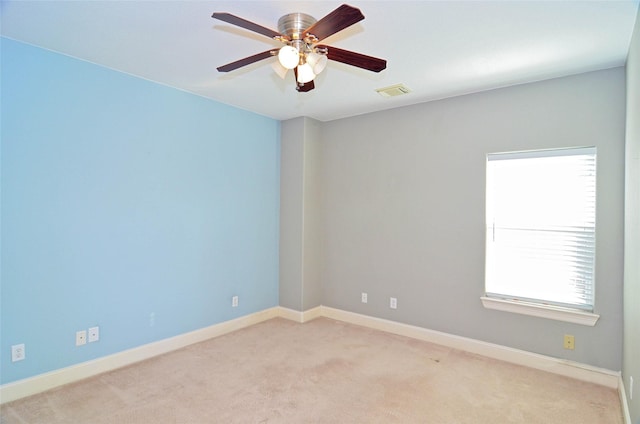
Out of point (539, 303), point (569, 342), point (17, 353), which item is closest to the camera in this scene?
point (17, 353)

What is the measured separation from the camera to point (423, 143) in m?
3.85

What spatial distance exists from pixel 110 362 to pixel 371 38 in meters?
3.36

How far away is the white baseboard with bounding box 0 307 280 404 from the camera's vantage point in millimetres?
2551

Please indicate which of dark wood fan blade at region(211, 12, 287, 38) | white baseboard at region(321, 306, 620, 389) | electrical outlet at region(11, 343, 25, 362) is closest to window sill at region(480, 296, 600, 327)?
white baseboard at region(321, 306, 620, 389)

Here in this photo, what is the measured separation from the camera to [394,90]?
3.47m

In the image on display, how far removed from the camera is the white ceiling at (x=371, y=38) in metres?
2.08

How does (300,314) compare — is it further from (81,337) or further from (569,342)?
(569,342)

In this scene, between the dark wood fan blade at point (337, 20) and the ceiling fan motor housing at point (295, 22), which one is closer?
the dark wood fan blade at point (337, 20)

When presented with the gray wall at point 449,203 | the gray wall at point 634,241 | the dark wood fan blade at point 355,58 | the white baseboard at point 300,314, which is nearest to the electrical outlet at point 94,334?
the white baseboard at point 300,314

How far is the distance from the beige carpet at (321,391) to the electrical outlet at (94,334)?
0.31 meters

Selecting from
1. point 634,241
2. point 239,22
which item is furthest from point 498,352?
point 239,22

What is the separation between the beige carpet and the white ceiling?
2592mm

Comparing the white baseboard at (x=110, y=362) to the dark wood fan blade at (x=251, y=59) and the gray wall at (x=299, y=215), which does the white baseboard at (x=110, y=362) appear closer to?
the gray wall at (x=299, y=215)

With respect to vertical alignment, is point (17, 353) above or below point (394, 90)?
below
